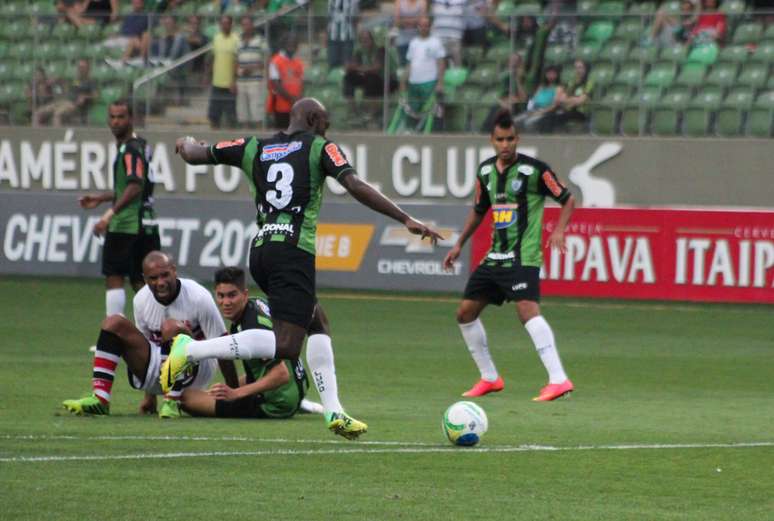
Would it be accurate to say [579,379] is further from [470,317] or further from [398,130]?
[398,130]

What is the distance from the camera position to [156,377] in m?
9.50

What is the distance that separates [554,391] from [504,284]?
2.84 ft

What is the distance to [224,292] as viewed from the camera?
9.17m

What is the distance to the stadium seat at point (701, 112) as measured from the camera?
71.9 ft

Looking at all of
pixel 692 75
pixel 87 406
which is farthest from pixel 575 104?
pixel 87 406

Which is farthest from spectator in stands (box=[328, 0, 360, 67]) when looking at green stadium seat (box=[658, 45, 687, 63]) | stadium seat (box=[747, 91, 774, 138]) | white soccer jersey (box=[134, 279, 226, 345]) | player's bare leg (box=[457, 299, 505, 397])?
white soccer jersey (box=[134, 279, 226, 345])

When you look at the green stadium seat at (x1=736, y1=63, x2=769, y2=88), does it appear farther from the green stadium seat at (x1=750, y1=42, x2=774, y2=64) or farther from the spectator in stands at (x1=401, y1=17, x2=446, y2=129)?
the spectator in stands at (x1=401, y1=17, x2=446, y2=129)

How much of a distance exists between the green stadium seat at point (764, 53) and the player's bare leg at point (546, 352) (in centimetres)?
1160

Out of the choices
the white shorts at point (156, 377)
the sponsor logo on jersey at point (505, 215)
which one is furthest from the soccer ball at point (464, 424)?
the sponsor logo on jersey at point (505, 215)

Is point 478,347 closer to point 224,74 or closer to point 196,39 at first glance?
point 224,74

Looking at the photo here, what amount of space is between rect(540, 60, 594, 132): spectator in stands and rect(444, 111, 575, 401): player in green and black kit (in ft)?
36.0

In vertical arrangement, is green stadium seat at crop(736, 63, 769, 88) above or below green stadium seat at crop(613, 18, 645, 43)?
below

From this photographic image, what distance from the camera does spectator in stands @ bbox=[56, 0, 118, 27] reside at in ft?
86.0

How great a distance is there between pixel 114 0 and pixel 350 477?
20.6 metres
